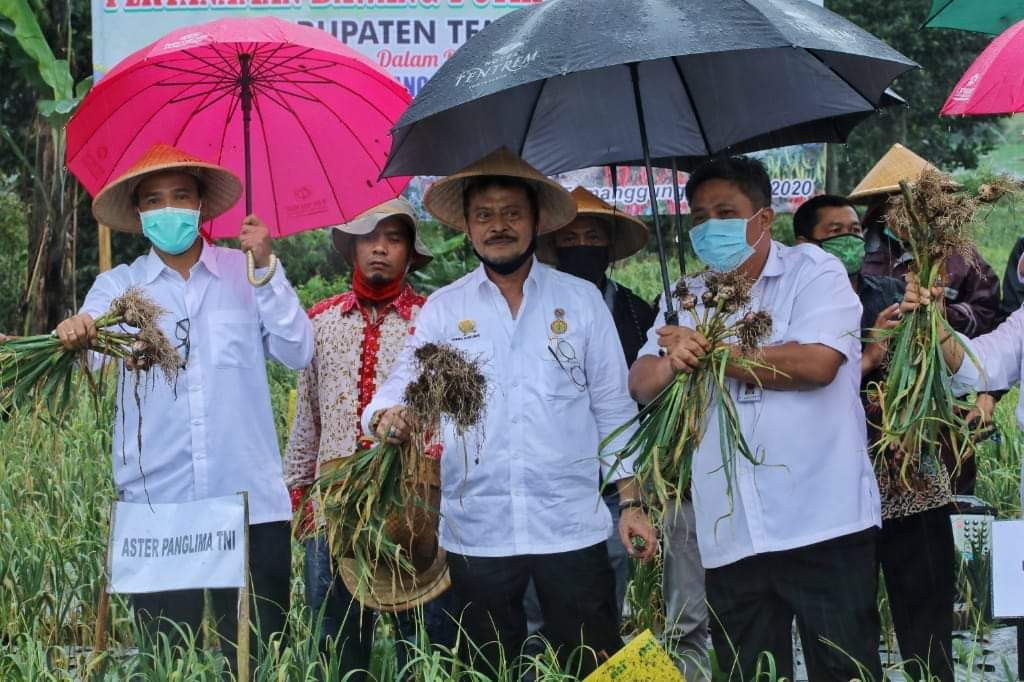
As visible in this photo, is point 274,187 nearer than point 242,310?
No

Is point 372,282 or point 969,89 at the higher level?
point 969,89

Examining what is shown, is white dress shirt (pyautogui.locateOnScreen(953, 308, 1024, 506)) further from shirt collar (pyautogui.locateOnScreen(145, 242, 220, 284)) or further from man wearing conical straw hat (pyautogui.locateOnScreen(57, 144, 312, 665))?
shirt collar (pyautogui.locateOnScreen(145, 242, 220, 284))

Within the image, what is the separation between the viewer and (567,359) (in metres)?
4.01

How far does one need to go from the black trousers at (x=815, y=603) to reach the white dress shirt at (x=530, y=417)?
0.47 m

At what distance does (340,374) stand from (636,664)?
1790 mm

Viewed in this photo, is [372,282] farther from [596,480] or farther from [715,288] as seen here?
[715,288]

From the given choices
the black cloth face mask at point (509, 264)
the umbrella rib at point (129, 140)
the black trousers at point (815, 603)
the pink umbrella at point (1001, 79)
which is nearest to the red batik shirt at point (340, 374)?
the black cloth face mask at point (509, 264)

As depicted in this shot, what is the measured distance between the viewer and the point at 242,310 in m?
4.33

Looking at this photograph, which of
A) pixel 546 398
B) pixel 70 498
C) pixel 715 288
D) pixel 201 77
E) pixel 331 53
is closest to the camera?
pixel 715 288

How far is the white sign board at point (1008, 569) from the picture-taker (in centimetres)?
340

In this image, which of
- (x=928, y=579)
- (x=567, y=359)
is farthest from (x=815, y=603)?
(x=567, y=359)

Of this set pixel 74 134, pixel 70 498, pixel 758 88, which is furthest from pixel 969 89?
pixel 70 498

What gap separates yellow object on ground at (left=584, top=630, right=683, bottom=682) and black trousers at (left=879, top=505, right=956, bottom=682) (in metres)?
1.36

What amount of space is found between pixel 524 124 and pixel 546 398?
1.06 meters
